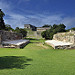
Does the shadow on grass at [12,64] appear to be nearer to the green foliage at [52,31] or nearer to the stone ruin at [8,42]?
the stone ruin at [8,42]

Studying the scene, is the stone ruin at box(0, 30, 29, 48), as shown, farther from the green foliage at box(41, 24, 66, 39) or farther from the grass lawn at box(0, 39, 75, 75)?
the green foliage at box(41, 24, 66, 39)

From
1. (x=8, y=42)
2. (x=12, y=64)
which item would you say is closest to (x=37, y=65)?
(x=12, y=64)

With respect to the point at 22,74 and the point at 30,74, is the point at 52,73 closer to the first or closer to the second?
the point at 30,74

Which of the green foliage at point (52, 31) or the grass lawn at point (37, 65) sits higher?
the green foliage at point (52, 31)

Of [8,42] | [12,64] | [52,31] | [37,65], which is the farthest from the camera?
[52,31]

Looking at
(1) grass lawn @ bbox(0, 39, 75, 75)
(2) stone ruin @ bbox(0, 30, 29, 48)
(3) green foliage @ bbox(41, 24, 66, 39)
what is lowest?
(1) grass lawn @ bbox(0, 39, 75, 75)

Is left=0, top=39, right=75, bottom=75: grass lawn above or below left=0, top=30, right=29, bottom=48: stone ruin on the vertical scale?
below

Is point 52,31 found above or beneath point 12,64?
above

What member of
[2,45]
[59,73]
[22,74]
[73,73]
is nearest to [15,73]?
[22,74]

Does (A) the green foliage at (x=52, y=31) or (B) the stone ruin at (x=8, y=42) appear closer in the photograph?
(B) the stone ruin at (x=8, y=42)

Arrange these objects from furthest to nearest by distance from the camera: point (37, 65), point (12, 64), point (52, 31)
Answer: point (52, 31)
point (12, 64)
point (37, 65)

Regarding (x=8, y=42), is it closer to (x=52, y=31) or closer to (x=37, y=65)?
(x=37, y=65)

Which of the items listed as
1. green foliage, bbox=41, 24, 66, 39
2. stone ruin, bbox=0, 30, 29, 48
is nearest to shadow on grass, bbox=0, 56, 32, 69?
stone ruin, bbox=0, 30, 29, 48

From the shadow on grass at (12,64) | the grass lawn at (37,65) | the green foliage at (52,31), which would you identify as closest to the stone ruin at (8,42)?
the grass lawn at (37,65)
